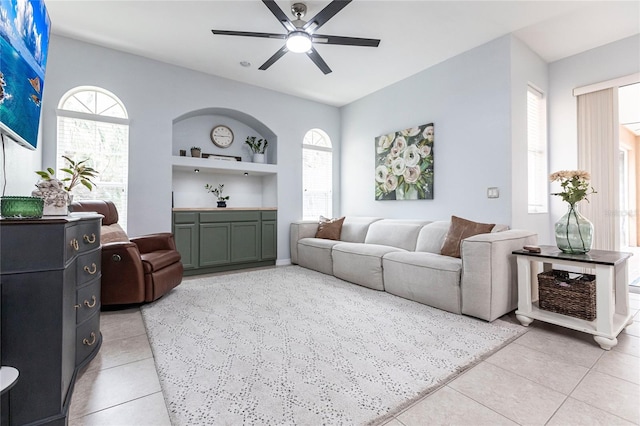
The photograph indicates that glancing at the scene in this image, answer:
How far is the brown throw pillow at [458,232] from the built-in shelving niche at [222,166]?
2837 millimetres

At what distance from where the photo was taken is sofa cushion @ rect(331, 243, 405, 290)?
3391 mm

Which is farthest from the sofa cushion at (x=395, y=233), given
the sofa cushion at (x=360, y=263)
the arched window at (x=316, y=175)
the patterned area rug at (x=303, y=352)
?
the arched window at (x=316, y=175)

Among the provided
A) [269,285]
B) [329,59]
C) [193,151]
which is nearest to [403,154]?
[329,59]

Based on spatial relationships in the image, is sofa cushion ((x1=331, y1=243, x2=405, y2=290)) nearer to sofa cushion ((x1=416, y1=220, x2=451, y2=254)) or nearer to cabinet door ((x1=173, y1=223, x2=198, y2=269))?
sofa cushion ((x1=416, y1=220, x2=451, y2=254))

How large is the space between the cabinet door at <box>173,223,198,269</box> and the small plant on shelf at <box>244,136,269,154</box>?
1.66 meters

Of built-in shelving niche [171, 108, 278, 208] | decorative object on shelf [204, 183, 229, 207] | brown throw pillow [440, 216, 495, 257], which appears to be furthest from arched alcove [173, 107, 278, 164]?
brown throw pillow [440, 216, 495, 257]

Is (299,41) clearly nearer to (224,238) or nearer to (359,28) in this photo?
(359,28)

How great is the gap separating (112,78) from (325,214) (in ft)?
12.4

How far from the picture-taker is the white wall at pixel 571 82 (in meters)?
3.35

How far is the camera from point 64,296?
4.18 ft

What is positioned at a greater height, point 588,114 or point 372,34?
point 372,34

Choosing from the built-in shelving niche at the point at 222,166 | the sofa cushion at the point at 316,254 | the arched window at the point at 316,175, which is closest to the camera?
the sofa cushion at the point at 316,254

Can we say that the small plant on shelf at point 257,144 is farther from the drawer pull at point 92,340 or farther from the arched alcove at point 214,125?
the drawer pull at point 92,340

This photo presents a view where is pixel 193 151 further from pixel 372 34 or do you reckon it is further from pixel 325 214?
pixel 372 34
